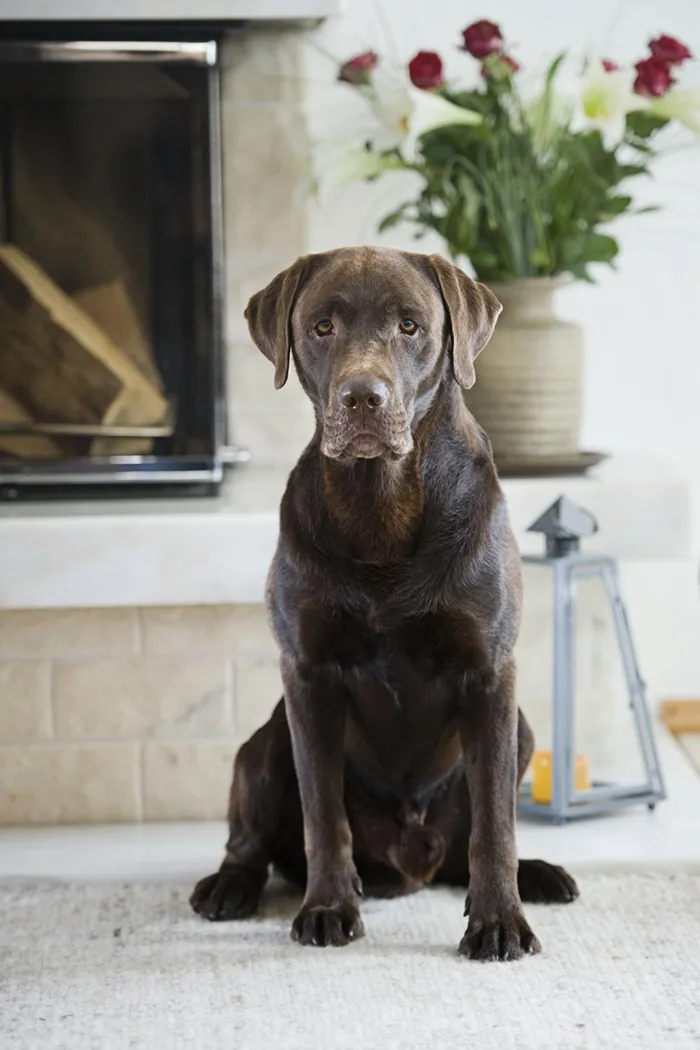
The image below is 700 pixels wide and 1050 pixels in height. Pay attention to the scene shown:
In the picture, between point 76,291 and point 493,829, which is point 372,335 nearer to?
point 493,829

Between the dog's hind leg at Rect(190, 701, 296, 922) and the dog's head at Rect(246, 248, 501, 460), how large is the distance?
473 mm

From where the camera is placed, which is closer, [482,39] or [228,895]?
[228,895]

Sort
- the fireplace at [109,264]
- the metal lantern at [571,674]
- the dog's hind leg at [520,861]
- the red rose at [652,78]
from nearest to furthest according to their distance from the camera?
the dog's hind leg at [520,861], the metal lantern at [571,674], the red rose at [652,78], the fireplace at [109,264]

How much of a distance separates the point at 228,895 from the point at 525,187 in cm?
117

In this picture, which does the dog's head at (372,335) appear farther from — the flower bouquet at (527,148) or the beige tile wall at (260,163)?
the beige tile wall at (260,163)

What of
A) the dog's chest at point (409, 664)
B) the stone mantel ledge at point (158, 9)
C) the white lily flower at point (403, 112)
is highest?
the stone mantel ledge at point (158, 9)

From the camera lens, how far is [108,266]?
99.2 inches

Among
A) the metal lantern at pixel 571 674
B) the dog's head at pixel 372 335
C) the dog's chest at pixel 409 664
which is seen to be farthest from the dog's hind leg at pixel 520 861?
the dog's head at pixel 372 335

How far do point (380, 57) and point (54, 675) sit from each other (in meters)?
1.24

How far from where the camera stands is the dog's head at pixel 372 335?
1579 mm

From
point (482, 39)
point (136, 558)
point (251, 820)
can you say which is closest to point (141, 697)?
point (136, 558)

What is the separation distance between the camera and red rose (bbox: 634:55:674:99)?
2.32 meters

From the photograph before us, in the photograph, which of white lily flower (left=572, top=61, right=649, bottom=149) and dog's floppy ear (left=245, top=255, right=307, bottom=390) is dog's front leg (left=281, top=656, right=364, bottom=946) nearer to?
dog's floppy ear (left=245, top=255, right=307, bottom=390)

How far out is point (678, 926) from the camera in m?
1.88
